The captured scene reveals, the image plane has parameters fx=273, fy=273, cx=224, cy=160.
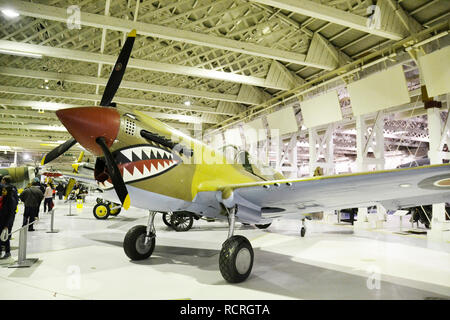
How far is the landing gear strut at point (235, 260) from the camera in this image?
3.36 meters

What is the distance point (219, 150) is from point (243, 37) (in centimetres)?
575

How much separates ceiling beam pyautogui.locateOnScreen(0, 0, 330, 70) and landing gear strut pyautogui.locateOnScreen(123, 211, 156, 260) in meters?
5.02

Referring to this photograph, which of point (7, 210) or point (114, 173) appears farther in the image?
point (7, 210)

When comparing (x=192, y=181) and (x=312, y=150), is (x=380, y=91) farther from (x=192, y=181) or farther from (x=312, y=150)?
(x=192, y=181)

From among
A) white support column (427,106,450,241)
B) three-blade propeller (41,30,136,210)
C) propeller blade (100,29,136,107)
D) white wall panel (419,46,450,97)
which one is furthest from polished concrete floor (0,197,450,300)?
white wall panel (419,46,450,97)

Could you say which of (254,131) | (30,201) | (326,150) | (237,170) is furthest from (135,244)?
(254,131)

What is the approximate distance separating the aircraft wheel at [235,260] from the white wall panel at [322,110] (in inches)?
296

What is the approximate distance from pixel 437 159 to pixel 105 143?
26.2ft

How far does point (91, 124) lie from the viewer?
287 centimetres

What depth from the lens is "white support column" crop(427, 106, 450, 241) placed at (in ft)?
22.5

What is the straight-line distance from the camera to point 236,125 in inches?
656

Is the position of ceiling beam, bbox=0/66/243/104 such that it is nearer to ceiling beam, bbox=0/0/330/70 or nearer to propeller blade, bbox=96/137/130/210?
ceiling beam, bbox=0/0/330/70

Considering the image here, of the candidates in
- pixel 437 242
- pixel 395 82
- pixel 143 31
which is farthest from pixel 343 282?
pixel 143 31
